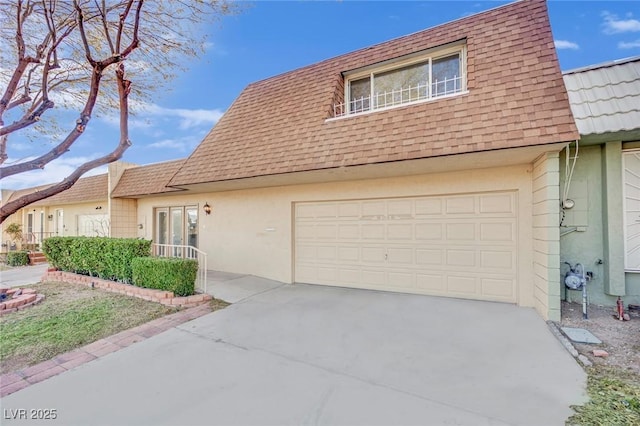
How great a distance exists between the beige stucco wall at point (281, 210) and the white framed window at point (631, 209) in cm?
159

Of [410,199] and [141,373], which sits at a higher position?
[410,199]

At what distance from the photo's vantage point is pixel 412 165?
5863 mm

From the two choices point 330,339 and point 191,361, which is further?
point 330,339

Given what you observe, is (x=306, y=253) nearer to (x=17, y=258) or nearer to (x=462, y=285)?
(x=462, y=285)

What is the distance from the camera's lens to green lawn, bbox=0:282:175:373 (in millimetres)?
4133

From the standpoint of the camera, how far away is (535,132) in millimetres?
4598

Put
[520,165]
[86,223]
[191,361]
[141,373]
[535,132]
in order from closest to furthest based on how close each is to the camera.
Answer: [141,373] → [191,361] → [535,132] → [520,165] → [86,223]

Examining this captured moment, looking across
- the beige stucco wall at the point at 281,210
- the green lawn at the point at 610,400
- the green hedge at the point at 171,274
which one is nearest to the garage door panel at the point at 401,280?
the beige stucco wall at the point at 281,210

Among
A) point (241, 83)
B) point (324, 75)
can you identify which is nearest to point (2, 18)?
point (241, 83)

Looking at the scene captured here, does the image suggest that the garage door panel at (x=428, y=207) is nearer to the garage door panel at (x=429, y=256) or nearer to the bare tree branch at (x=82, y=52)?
the garage door panel at (x=429, y=256)

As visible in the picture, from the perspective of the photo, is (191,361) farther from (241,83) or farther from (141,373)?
(241,83)

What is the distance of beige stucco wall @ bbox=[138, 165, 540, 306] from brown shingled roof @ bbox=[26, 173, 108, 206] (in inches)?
116

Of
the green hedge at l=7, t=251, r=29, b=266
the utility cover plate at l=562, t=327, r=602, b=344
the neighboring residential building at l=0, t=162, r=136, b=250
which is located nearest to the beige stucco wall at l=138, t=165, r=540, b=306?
the utility cover plate at l=562, t=327, r=602, b=344

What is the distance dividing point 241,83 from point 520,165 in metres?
8.28
